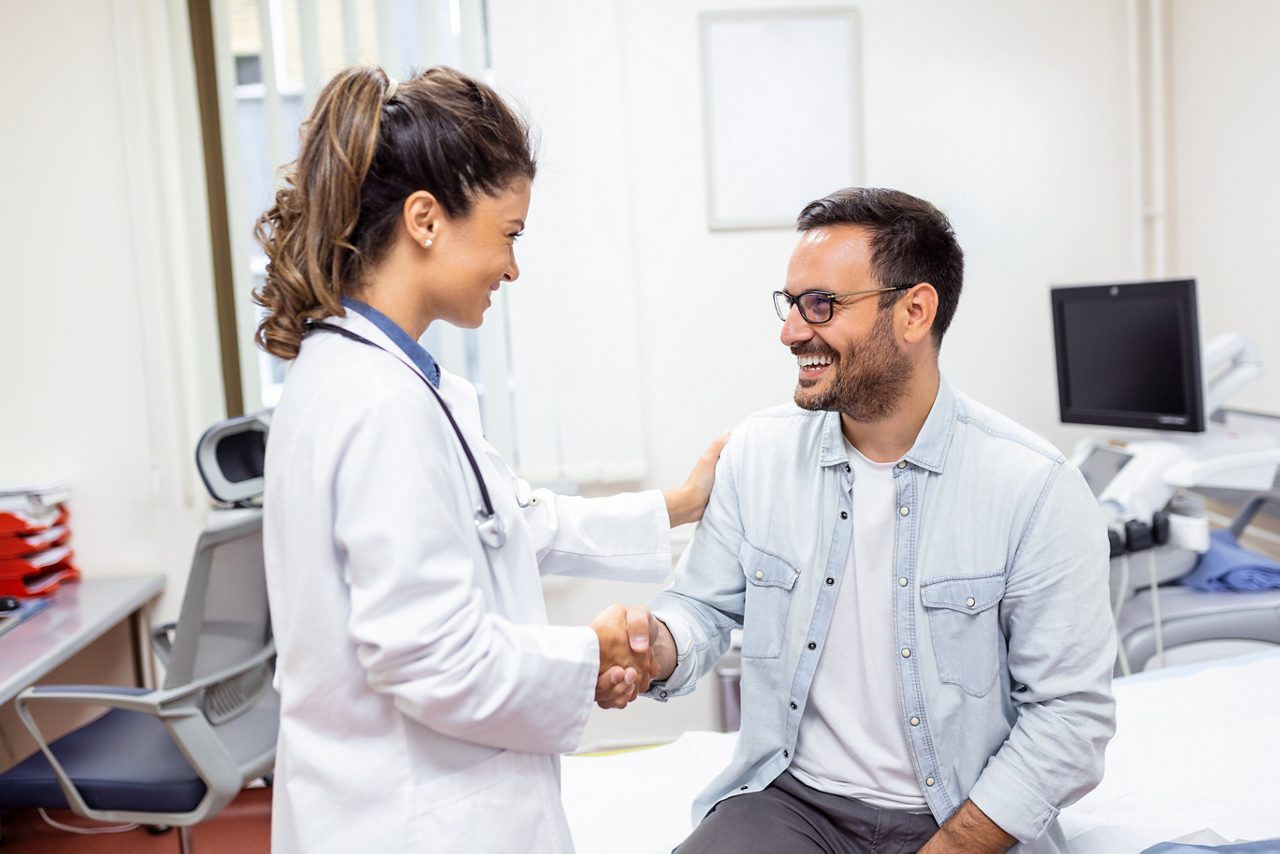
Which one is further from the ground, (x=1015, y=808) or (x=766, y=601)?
(x=766, y=601)

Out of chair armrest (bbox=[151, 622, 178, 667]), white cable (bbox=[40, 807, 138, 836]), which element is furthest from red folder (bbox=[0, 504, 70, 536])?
white cable (bbox=[40, 807, 138, 836])

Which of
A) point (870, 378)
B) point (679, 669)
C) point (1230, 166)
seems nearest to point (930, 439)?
point (870, 378)

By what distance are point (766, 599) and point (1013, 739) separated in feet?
1.24

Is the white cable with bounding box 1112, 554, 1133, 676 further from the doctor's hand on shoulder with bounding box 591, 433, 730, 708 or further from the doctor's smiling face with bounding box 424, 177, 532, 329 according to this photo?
the doctor's smiling face with bounding box 424, 177, 532, 329

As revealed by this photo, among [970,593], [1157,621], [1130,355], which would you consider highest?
[1130,355]

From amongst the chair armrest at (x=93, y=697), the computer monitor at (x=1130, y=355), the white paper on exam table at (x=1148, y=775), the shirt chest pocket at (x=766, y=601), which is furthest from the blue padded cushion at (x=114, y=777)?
the computer monitor at (x=1130, y=355)

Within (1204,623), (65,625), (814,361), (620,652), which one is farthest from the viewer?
(65,625)

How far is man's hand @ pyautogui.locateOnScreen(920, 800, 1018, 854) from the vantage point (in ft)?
4.32

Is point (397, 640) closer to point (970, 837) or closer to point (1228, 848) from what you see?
point (970, 837)

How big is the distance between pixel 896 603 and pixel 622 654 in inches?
15.6

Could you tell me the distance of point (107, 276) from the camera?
2.83m

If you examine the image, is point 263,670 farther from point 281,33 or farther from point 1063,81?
point 1063,81

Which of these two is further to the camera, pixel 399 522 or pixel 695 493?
pixel 695 493

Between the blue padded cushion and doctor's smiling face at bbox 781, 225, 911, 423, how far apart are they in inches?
57.3
